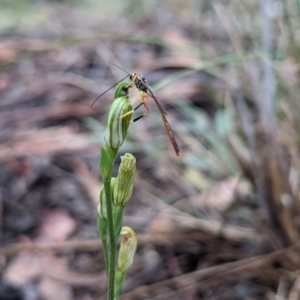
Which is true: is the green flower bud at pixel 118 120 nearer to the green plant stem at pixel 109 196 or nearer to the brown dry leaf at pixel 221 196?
the green plant stem at pixel 109 196

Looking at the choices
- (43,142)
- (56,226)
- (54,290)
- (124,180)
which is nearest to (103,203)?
(124,180)

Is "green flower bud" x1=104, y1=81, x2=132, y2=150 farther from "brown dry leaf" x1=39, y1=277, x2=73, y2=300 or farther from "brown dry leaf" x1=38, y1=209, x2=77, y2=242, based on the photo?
"brown dry leaf" x1=38, y1=209, x2=77, y2=242

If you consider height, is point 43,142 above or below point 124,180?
above

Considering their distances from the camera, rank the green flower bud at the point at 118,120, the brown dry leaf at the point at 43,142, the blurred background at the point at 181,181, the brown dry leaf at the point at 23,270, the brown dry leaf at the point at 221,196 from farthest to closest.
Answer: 1. the brown dry leaf at the point at 43,142
2. the brown dry leaf at the point at 221,196
3. the brown dry leaf at the point at 23,270
4. the blurred background at the point at 181,181
5. the green flower bud at the point at 118,120

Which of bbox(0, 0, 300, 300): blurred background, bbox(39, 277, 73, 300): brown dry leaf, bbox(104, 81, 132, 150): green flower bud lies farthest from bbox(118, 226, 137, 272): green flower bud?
bbox(39, 277, 73, 300): brown dry leaf

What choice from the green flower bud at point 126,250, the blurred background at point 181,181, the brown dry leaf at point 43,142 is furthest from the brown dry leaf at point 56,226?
the green flower bud at point 126,250

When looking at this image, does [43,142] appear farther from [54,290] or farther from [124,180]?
[124,180]
